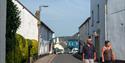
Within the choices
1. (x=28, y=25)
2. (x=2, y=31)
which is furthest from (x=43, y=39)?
(x=2, y=31)

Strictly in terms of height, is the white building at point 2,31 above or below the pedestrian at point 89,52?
above

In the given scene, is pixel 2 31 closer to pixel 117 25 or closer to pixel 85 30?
pixel 117 25

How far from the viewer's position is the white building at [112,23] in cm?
3306

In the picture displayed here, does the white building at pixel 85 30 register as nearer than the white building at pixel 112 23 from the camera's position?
No

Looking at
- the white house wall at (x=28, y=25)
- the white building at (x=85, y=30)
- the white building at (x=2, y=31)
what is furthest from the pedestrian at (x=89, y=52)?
the white house wall at (x=28, y=25)

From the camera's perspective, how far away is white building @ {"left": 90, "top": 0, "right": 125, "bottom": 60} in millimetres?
33062

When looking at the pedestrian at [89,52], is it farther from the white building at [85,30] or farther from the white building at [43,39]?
the white building at [43,39]

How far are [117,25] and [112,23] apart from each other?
2204 mm

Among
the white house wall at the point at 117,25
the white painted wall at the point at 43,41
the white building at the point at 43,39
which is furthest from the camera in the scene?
the white painted wall at the point at 43,41

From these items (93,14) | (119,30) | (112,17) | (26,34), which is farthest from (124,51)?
(26,34)

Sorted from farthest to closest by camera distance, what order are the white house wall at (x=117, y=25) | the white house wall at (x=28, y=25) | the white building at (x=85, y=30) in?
the white house wall at (x=28, y=25), the white building at (x=85, y=30), the white house wall at (x=117, y=25)

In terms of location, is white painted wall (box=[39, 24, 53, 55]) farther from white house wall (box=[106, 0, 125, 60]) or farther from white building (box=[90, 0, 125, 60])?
white house wall (box=[106, 0, 125, 60])

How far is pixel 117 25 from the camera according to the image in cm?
3431

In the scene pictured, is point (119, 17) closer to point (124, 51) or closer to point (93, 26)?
point (124, 51)
